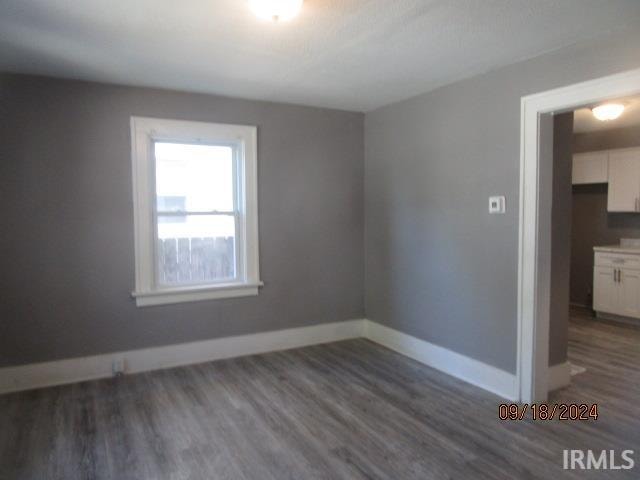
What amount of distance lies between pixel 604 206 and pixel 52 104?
6.62 meters

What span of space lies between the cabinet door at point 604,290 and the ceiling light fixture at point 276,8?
524 centimetres

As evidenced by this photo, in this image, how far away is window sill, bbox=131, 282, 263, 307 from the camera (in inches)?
152

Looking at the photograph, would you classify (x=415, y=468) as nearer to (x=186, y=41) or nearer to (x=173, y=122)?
(x=186, y=41)

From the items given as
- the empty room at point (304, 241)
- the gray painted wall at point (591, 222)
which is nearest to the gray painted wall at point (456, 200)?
the empty room at point (304, 241)

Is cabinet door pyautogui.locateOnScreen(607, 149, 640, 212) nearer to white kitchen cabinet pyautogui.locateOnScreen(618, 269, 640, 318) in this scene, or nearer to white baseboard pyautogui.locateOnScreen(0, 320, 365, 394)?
white kitchen cabinet pyautogui.locateOnScreen(618, 269, 640, 318)

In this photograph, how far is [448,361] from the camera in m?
3.83

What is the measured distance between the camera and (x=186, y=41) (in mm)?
2764

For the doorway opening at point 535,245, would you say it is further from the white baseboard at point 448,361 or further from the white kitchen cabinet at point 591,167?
the white kitchen cabinet at point 591,167

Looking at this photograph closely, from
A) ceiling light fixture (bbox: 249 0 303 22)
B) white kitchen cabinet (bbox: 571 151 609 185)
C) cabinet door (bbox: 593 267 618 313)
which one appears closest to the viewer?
ceiling light fixture (bbox: 249 0 303 22)

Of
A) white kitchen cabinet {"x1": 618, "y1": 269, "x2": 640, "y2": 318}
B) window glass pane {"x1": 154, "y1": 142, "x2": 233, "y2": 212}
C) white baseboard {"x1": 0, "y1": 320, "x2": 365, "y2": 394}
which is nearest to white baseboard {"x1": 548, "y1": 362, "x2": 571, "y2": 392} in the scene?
white baseboard {"x1": 0, "y1": 320, "x2": 365, "y2": 394}

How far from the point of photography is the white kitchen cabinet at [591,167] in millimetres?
5840

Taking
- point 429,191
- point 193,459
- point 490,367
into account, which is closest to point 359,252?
point 429,191

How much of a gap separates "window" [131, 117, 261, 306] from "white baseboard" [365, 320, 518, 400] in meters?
1.43
